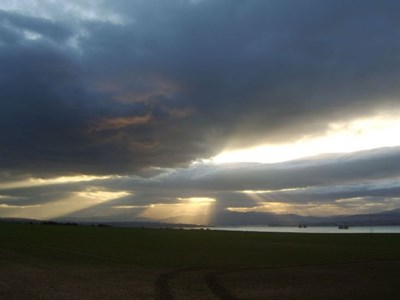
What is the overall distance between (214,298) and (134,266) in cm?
1616

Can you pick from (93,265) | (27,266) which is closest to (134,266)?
(93,265)

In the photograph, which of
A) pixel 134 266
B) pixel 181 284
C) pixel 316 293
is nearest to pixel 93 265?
pixel 134 266

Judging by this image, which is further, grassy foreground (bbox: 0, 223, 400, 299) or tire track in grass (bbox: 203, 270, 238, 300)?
grassy foreground (bbox: 0, 223, 400, 299)

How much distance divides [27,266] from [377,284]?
24610 millimetres

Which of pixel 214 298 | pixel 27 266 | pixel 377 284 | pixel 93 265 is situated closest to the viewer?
pixel 214 298

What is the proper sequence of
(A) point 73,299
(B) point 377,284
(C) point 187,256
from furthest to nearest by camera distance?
(C) point 187,256 < (B) point 377,284 < (A) point 73,299

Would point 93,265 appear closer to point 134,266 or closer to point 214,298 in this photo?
point 134,266

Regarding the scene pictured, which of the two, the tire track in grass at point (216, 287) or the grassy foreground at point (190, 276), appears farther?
the grassy foreground at point (190, 276)

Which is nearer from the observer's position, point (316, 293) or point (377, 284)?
point (316, 293)

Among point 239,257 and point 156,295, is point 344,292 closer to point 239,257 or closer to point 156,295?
point 156,295

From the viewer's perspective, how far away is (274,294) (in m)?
27.4

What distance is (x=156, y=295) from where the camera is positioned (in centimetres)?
2522

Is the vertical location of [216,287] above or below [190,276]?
below

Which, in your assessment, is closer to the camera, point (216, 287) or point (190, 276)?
point (216, 287)
